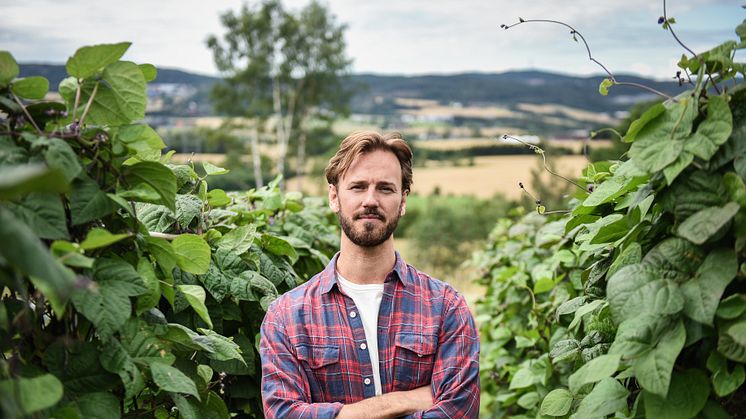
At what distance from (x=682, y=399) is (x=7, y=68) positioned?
151 centimetres

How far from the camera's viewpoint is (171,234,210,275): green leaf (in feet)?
6.25

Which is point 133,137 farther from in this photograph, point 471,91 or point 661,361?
point 471,91

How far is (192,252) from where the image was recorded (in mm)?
1920

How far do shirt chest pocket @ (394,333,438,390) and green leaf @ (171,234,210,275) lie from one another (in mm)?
699

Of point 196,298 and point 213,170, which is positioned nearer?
point 196,298

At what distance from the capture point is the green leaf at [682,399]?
4.95ft

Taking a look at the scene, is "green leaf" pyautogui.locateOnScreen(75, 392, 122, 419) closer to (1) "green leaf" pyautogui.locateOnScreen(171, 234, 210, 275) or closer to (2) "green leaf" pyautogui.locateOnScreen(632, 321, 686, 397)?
(1) "green leaf" pyautogui.locateOnScreen(171, 234, 210, 275)

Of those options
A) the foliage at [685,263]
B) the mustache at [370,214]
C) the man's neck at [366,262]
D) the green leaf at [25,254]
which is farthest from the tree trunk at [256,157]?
the green leaf at [25,254]

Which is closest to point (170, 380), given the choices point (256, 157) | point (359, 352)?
point (359, 352)

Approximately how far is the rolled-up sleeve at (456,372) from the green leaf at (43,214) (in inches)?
48.1

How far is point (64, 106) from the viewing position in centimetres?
163

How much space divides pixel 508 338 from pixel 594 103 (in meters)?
27.9

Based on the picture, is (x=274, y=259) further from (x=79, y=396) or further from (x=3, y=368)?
(x=3, y=368)

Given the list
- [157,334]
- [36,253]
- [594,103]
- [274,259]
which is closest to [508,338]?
[274,259]
